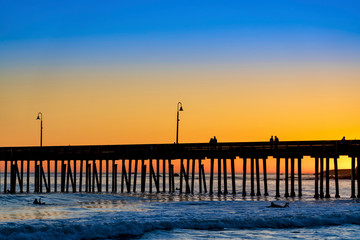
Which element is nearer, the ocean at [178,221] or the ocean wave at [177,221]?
the ocean wave at [177,221]

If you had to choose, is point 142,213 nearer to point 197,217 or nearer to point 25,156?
point 197,217

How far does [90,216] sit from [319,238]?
1184 centimetres

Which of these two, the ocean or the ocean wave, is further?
the ocean

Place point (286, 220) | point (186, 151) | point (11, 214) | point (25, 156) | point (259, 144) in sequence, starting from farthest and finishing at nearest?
point (25, 156)
point (186, 151)
point (259, 144)
point (11, 214)
point (286, 220)

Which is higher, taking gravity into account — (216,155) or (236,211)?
(216,155)

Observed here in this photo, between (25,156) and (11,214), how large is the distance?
26.8 metres

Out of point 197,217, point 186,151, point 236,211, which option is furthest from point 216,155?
point 197,217

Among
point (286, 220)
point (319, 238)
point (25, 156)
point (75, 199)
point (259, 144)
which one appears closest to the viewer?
point (319, 238)

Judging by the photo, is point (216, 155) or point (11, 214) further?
point (216, 155)

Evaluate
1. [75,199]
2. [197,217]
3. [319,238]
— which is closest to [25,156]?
[75,199]

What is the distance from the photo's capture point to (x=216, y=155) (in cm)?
4881

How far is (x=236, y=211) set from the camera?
3269 cm

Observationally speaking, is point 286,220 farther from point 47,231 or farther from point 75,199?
point 75,199

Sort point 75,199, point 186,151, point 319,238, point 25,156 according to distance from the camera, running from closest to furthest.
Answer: point 319,238, point 75,199, point 186,151, point 25,156
